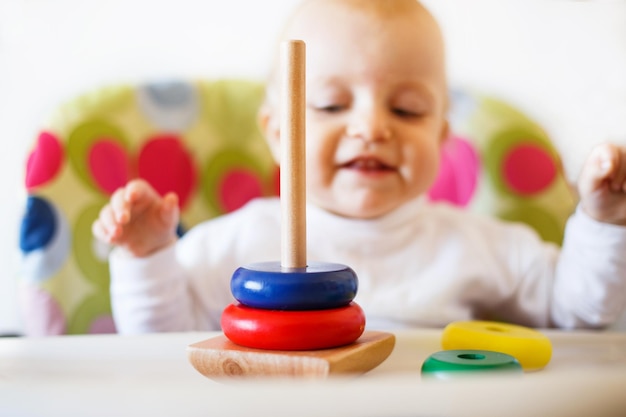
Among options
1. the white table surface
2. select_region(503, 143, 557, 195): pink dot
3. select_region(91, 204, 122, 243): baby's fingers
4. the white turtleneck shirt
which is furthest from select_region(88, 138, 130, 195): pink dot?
the white table surface

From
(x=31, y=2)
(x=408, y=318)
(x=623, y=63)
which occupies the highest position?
(x=31, y=2)

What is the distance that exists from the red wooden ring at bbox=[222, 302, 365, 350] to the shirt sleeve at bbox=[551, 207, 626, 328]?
17.4 inches

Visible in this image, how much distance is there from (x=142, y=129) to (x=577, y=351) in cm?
60

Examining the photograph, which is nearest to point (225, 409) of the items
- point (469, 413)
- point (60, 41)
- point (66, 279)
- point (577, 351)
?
point (469, 413)

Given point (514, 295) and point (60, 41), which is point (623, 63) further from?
point (60, 41)

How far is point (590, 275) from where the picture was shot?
2.76ft

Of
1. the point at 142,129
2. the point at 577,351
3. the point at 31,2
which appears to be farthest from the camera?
the point at 31,2

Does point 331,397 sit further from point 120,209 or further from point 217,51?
point 217,51

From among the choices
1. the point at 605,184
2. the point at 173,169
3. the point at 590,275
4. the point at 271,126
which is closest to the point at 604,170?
the point at 605,184

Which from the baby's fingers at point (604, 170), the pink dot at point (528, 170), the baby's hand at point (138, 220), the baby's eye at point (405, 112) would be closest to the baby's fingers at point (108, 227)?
the baby's hand at point (138, 220)

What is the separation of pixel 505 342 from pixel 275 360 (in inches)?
8.6

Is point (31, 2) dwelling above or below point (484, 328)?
above

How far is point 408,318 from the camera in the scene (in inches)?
33.6

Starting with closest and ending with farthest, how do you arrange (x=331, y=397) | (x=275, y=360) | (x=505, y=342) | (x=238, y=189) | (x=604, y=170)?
(x=331, y=397) → (x=275, y=360) → (x=505, y=342) → (x=604, y=170) → (x=238, y=189)
